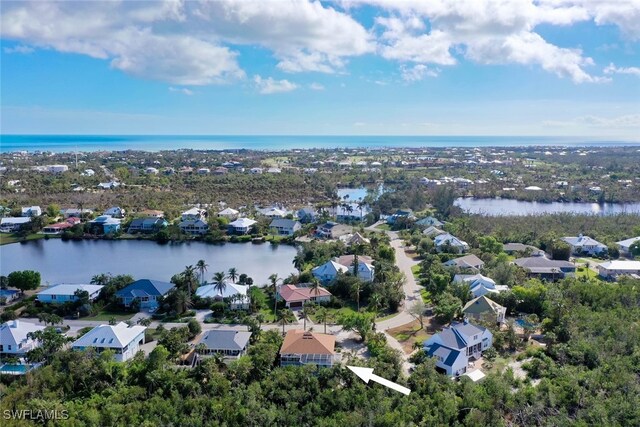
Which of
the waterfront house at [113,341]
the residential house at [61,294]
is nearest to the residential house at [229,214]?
the residential house at [61,294]

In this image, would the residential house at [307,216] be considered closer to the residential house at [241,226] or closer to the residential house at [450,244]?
the residential house at [241,226]

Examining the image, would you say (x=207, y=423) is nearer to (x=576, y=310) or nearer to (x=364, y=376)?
Answer: (x=364, y=376)

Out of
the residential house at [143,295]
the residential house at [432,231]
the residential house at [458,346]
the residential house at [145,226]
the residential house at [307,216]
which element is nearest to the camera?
the residential house at [458,346]

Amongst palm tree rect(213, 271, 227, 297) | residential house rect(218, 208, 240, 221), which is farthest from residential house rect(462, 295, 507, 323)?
residential house rect(218, 208, 240, 221)

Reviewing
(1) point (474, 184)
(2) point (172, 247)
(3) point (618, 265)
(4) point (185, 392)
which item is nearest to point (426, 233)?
(3) point (618, 265)

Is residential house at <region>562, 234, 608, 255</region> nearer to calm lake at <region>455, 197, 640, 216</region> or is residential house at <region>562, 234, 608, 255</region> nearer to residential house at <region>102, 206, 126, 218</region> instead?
calm lake at <region>455, 197, 640, 216</region>

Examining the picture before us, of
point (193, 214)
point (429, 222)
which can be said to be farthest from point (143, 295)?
point (429, 222)
